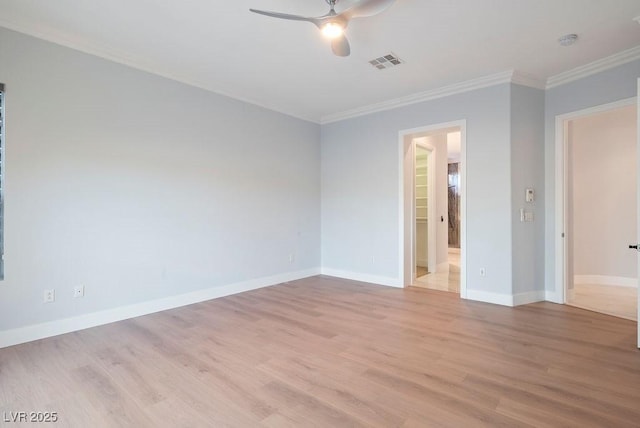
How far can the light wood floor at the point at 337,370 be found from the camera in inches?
74.2

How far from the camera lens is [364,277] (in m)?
5.30

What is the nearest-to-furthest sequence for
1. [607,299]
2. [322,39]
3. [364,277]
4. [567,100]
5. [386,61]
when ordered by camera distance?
[322,39]
[386,61]
[567,100]
[607,299]
[364,277]

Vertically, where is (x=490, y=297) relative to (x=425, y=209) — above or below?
below

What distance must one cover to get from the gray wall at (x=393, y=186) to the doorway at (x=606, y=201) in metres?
1.55

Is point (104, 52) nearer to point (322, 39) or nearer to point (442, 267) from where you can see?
point (322, 39)

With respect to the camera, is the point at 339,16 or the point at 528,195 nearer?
the point at 339,16

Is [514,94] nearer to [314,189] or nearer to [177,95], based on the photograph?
[314,189]

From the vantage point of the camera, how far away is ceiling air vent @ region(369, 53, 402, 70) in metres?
3.46

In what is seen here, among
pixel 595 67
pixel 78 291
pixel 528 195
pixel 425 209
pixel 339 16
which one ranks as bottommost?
pixel 78 291

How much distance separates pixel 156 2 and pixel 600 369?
14.5 ft

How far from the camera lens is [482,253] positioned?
4.11 meters

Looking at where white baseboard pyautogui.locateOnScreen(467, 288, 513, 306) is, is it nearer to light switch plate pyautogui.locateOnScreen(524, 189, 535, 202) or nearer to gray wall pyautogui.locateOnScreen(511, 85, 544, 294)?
gray wall pyautogui.locateOnScreen(511, 85, 544, 294)

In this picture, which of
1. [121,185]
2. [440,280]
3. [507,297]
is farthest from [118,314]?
[440,280]

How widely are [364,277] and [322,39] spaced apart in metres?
3.60
